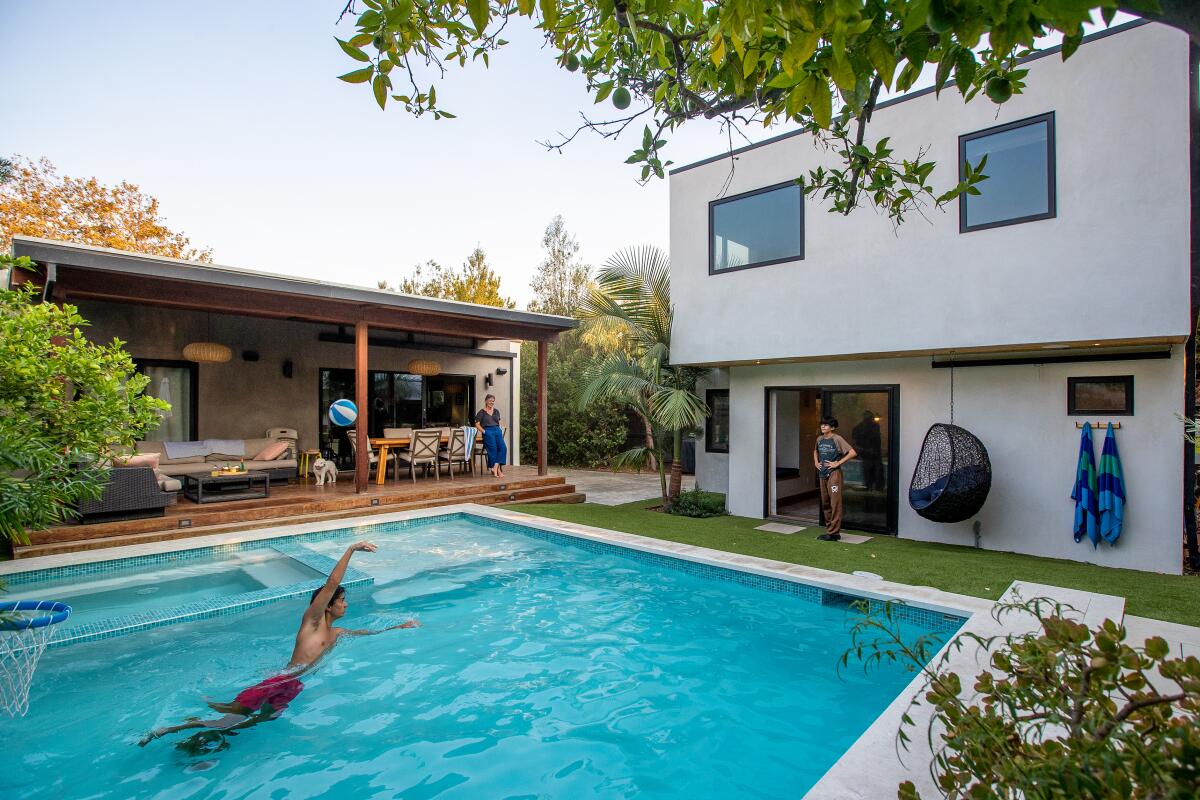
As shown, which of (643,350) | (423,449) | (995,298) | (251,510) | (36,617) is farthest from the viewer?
(643,350)

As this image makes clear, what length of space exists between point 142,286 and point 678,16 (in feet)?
26.2

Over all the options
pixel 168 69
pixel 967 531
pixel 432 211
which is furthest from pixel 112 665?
pixel 432 211

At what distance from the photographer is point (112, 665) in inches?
170

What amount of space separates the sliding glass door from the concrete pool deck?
4.36 meters

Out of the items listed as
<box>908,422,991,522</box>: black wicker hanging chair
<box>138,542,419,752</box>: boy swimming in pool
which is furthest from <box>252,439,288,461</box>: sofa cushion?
<box>908,422,991,522</box>: black wicker hanging chair

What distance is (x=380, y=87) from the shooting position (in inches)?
72.6

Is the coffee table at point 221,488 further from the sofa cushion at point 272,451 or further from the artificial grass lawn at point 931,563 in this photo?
the artificial grass lawn at point 931,563

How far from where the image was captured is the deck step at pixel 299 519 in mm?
6469

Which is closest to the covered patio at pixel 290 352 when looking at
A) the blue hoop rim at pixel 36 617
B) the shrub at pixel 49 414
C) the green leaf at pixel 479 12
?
the shrub at pixel 49 414

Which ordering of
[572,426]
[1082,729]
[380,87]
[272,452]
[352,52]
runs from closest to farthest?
[1082,729] → [352,52] → [380,87] → [272,452] → [572,426]

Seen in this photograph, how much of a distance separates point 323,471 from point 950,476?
9633 mm

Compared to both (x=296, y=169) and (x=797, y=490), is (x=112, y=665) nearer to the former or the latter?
(x=797, y=490)

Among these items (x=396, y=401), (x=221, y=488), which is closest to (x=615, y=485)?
(x=396, y=401)

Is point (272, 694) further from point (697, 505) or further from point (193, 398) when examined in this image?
point (193, 398)
